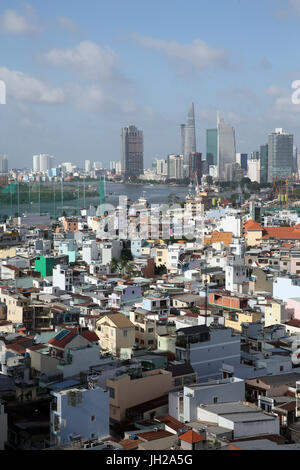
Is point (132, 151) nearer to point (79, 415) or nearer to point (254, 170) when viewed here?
point (254, 170)

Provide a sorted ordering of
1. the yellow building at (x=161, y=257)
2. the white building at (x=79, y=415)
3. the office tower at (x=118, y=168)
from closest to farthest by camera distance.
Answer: the white building at (x=79, y=415) → the yellow building at (x=161, y=257) → the office tower at (x=118, y=168)

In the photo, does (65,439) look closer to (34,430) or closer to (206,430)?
(34,430)

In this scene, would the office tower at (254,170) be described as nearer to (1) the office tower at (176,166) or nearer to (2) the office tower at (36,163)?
(1) the office tower at (176,166)

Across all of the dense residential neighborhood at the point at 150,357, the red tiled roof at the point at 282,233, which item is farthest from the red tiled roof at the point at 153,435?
the red tiled roof at the point at 282,233

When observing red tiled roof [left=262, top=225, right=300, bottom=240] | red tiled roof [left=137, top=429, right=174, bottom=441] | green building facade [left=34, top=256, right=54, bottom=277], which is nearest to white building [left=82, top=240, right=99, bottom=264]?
green building facade [left=34, top=256, right=54, bottom=277]

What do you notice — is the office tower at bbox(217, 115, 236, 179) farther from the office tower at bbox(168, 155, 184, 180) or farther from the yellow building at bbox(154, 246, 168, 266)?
the yellow building at bbox(154, 246, 168, 266)

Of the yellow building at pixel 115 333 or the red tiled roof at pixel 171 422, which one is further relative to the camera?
the yellow building at pixel 115 333

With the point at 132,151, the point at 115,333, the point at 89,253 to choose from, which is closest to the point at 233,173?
the point at 132,151
